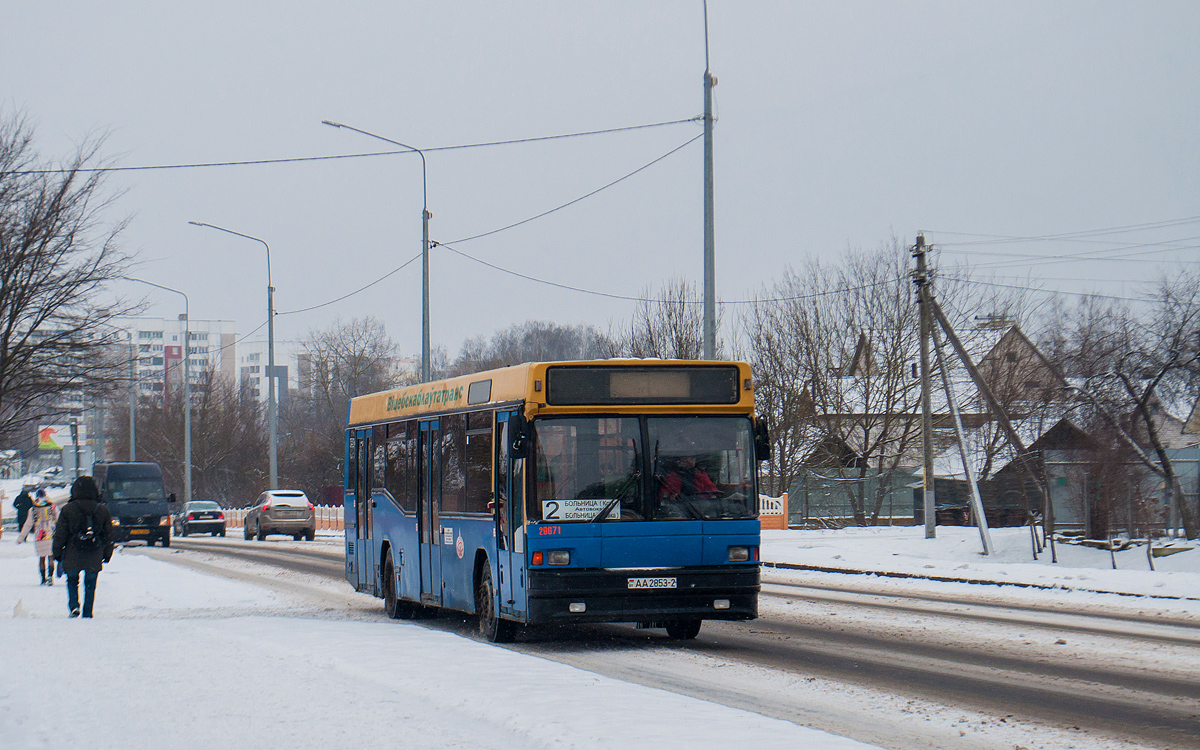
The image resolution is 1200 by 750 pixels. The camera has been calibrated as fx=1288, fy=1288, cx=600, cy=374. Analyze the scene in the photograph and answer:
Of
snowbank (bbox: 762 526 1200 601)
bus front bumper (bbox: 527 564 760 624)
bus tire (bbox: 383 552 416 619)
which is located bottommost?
snowbank (bbox: 762 526 1200 601)

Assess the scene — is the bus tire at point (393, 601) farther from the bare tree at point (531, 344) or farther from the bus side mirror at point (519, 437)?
the bare tree at point (531, 344)

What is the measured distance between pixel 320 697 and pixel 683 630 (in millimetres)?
5674

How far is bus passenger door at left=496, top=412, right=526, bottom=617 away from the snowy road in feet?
1.83

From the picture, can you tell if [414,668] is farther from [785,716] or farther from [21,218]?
[21,218]

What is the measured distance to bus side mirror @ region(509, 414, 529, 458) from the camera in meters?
11.8

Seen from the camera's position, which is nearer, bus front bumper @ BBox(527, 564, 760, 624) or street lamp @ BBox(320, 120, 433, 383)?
bus front bumper @ BBox(527, 564, 760, 624)

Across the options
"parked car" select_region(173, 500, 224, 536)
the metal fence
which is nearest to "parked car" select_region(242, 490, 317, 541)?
"parked car" select_region(173, 500, 224, 536)

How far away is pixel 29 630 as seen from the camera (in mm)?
12820

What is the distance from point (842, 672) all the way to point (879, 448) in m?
38.3

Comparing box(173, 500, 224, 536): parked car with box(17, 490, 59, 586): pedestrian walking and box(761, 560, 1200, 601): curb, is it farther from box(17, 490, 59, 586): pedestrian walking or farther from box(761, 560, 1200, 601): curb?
box(761, 560, 1200, 601): curb

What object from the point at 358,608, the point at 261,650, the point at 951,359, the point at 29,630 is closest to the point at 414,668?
the point at 261,650

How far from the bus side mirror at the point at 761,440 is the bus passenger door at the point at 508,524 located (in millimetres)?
2274

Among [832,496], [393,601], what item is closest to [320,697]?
[393,601]

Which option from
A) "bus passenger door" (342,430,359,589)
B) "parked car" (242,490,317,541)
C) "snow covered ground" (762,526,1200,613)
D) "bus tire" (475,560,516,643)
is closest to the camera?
"bus tire" (475,560,516,643)
